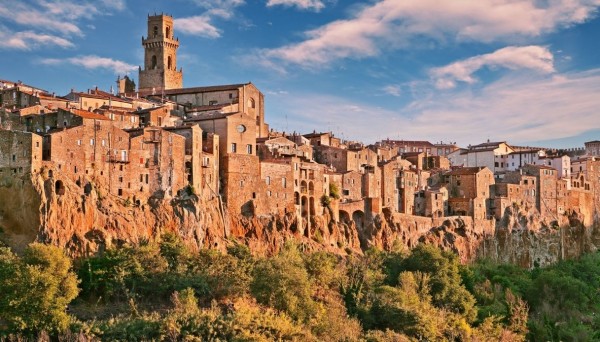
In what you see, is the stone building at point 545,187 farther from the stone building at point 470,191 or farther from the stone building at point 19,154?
the stone building at point 19,154

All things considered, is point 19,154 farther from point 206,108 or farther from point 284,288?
point 206,108

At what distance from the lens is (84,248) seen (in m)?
44.8

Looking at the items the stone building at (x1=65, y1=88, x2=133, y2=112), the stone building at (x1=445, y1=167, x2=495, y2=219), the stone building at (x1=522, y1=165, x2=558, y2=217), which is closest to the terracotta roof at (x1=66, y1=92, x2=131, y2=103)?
the stone building at (x1=65, y1=88, x2=133, y2=112)

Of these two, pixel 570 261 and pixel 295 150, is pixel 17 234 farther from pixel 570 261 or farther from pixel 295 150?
pixel 570 261

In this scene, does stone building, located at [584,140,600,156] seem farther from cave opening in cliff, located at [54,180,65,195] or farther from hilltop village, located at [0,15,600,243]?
cave opening in cliff, located at [54,180,65,195]

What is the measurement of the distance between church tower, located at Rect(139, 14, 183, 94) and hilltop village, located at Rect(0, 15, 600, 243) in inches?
4.5

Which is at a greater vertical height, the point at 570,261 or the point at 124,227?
the point at 124,227

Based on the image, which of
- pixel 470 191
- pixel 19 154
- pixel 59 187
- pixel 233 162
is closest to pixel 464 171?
pixel 470 191

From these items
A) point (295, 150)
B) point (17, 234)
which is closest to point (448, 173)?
point (295, 150)

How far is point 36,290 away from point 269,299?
42.7ft

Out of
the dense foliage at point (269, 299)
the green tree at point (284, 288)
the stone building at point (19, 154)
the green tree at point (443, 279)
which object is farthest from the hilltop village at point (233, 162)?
the green tree at point (284, 288)

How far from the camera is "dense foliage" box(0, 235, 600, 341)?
37.8 metres

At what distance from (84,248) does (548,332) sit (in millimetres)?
31750

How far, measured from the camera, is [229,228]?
54.4 meters
